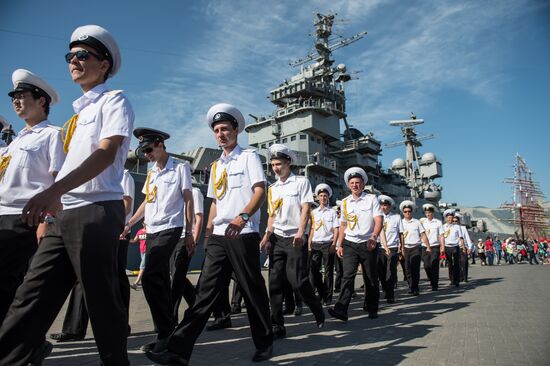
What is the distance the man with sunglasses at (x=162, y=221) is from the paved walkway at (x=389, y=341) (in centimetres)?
40

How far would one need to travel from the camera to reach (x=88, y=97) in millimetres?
2152

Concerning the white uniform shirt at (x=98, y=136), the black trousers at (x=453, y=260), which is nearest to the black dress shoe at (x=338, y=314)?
the white uniform shirt at (x=98, y=136)

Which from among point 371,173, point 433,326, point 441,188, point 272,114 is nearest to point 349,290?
point 433,326

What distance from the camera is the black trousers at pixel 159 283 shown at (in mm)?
3586

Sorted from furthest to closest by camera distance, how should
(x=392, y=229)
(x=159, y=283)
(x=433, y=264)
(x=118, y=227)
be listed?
1. (x=433, y=264)
2. (x=392, y=229)
3. (x=159, y=283)
4. (x=118, y=227)

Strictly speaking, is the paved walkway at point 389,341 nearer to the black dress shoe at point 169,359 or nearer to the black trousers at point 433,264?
the black dress shoe at point 169,359

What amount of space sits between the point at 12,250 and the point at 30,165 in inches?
25.7

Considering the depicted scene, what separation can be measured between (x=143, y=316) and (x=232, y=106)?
12.8ft

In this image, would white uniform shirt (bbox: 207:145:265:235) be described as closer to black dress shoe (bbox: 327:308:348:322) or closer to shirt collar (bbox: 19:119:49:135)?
shirt collar (bbox: 19:119:49:135)

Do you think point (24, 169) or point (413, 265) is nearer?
point (24, 169)

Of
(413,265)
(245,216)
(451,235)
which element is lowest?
(413,265)

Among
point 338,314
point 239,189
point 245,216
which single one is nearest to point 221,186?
point 239,189

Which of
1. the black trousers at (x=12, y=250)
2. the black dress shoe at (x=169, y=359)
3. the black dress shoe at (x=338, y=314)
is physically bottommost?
the black dress shoe at (x=338, y=314)

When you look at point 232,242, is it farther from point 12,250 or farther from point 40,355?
point 40,355
